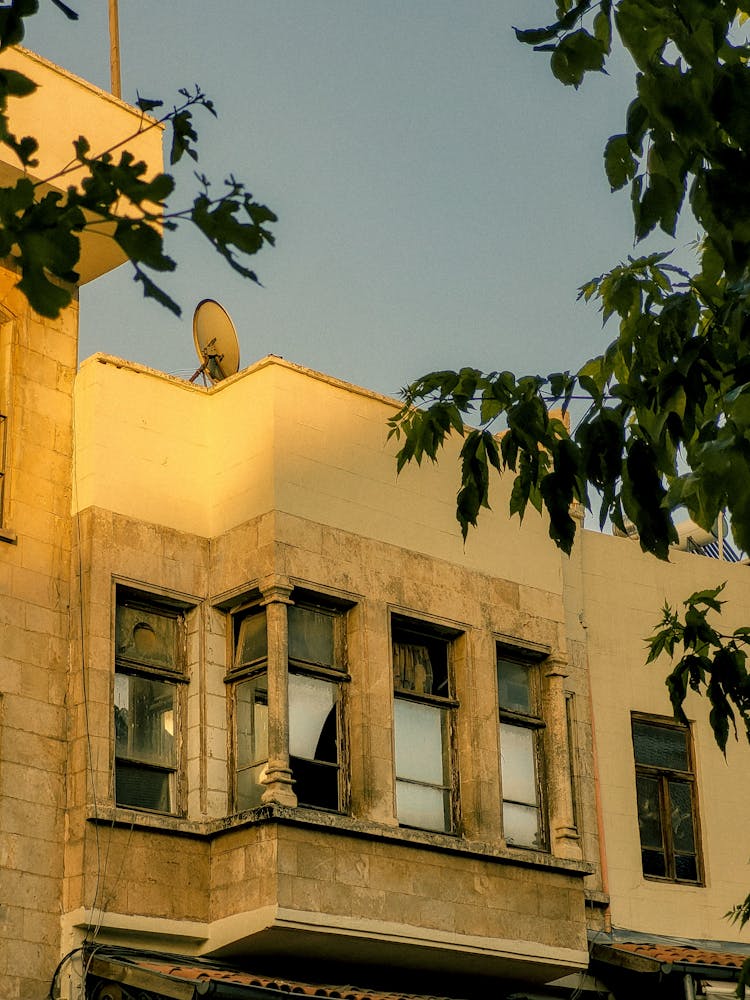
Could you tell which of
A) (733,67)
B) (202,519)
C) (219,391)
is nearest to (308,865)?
(202,519)

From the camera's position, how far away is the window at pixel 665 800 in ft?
63.6

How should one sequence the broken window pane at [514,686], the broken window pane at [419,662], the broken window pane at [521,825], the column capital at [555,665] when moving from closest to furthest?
1. the broken window pane at [419,662]
2. the broken window pane at [521,825]
3. the broken window pane at [514,686]
4. the column capital at [555,665]

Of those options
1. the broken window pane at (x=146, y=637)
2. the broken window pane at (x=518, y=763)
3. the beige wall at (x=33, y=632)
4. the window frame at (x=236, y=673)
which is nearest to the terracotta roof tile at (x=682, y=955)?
the broken window pane at (x=518, y=763)

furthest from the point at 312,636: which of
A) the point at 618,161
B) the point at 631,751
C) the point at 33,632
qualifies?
the point at 618,161

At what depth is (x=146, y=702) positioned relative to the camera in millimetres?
15898

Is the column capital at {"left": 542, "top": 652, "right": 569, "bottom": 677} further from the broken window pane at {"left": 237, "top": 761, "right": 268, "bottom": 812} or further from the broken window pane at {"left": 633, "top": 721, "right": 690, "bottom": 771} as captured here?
the broken window pane at {"left": 237, "top": 761, "right": 268, "bottom": 812}

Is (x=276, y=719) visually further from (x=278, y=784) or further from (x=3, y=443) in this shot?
(x=3, y=443)

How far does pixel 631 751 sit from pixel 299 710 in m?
4.95

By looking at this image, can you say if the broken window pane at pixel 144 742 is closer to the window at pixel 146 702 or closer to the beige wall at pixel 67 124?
the window at pixel 146 702

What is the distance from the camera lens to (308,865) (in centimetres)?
1515

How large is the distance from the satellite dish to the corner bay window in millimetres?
3160

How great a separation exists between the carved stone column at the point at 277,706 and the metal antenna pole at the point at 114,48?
227 inches

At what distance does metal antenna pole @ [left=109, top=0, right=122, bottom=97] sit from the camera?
60.2ft

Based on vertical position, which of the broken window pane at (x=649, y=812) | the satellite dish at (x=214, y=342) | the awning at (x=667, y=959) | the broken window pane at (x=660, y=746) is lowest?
the awning at (x=667, y=959)
